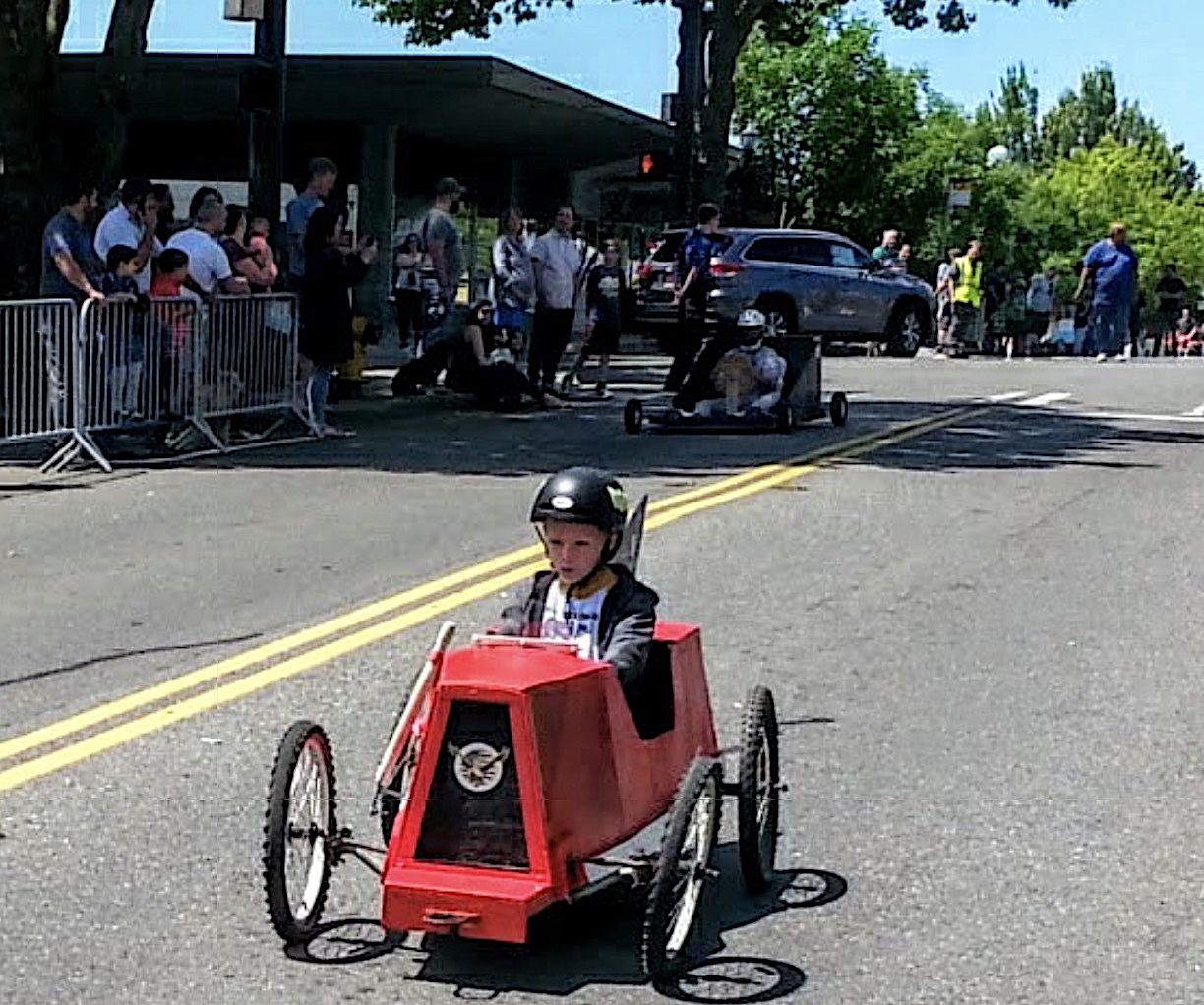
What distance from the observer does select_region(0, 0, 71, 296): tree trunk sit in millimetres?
17797

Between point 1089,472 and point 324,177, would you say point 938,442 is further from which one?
point 324,177

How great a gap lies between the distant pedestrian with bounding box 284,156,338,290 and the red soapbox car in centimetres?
1270

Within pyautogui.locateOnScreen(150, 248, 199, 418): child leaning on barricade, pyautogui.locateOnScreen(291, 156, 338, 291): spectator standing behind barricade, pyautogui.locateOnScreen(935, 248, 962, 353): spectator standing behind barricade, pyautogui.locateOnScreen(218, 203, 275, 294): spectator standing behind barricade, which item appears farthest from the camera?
pyautogui.locateOnScreen(935, 248, 962, 353): spectator standing behind barricade

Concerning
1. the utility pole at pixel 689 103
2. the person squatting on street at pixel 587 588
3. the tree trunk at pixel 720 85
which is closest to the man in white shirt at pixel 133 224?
the person squatting on street at pixel 587 588

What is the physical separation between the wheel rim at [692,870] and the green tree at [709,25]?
29389 mm

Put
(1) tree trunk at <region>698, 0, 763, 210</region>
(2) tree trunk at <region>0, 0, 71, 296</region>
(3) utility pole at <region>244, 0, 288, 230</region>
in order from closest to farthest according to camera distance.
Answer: (2) tree trunk at <region>0, 0, 71, 296</region>
(3) utility pole at <region>244, 0, 288, 230</region>
(1) tree trunk at <region>698, 0, 763, 210</region>

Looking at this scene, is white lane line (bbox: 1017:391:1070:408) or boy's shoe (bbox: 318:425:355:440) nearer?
boy's shoe (bbox: 318:425:355:440)

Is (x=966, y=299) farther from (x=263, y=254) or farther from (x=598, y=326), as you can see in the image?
(x=263, y=254)

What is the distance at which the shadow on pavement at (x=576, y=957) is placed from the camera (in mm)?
5207

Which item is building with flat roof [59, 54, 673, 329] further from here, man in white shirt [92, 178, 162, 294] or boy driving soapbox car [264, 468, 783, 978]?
boy driving soapbox car [264, 468, 783, 978]

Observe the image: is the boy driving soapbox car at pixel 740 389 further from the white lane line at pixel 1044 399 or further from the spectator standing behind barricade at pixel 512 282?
the white lane line at pixel 1044 399

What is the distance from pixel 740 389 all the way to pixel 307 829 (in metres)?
12.6

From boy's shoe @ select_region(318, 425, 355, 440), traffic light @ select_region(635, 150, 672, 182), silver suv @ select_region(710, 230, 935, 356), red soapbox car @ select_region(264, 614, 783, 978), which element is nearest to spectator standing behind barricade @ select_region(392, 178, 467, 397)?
boy's shoe @ select_region(318, 425, 355, 440)

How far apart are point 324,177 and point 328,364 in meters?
1.68
